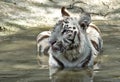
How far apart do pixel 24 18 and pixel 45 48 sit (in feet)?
14.4

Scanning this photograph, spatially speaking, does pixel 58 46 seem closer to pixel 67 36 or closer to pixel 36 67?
pixel 67 36

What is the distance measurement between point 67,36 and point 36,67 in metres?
0.96

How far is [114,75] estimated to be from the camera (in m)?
8.20

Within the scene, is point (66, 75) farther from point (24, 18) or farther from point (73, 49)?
point (24, 18)

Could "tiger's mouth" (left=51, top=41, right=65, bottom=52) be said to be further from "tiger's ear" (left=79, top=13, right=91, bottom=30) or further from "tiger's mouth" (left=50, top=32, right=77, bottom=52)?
"tiger's ear" (left=79, top=13, right=91, bottom=30)

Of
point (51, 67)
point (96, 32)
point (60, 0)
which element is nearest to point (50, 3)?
point (60, 0)

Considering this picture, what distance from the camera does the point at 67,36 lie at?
8.45 metres

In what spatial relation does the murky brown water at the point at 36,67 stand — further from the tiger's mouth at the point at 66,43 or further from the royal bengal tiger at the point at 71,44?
the tiger's mouth at the point at 66,43

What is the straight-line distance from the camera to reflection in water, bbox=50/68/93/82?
809 centimetres

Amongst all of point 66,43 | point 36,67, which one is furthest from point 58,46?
point 36,67

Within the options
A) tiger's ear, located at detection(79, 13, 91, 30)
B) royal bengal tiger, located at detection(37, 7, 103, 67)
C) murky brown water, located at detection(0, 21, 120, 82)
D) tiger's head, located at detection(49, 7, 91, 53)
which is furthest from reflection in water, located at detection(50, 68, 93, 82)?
tiger's ear, located at detection(79, 13, 91, 30)

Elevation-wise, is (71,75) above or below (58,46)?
below

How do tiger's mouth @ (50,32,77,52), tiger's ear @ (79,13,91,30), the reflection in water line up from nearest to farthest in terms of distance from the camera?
1. the reflection in water
2. tiger's mouth @ (50,32,77,52)
3. tiger's ear @ (79,13,91,30)

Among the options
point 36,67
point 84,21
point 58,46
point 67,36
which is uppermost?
point 84,21
